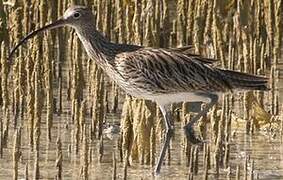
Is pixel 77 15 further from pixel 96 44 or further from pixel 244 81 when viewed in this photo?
pixel 244 81

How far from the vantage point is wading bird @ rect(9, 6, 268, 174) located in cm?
700

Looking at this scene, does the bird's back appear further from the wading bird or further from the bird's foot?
the bird's foot

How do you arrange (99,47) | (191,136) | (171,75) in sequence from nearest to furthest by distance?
(191,136), (171,75), (99,47)

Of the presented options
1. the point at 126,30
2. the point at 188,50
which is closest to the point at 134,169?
the point at 188,50

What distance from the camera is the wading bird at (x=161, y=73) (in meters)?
7.00

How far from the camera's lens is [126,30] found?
8836mm

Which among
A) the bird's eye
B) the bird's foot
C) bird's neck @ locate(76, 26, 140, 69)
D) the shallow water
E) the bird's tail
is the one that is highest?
the bird's eye

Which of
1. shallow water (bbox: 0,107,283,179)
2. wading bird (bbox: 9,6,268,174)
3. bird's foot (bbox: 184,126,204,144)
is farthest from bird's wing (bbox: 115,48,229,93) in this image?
shallow water (bbox: 0,107,283,179)

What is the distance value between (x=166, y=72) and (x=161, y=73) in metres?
0.03

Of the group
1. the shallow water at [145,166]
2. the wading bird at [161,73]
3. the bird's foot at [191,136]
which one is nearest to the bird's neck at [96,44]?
the wading bird at [161,73]

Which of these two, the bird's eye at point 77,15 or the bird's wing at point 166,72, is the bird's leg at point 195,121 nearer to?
the bird's wing at point 166,72

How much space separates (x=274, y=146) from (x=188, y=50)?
2.87 feet

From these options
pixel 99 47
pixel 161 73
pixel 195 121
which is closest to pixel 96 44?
pixel 99 47

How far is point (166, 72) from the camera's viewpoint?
277 inches
